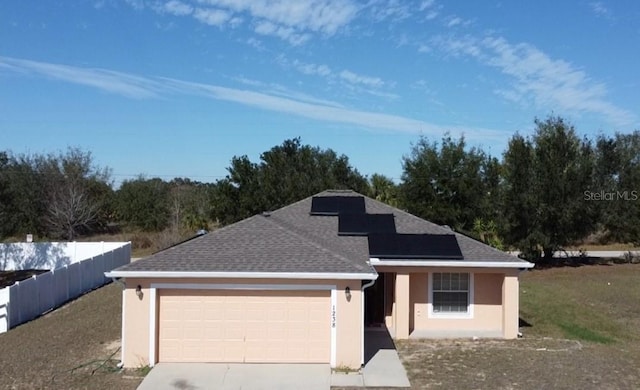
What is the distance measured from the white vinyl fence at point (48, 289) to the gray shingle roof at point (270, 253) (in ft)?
20.1

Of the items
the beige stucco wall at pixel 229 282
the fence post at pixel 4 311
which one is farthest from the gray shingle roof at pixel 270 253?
the fence post at pixel 4 311

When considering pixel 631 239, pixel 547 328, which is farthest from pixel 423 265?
pixel 631 239

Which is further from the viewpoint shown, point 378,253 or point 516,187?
point 516,187

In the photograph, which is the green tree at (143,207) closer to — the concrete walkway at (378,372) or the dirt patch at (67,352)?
the dirt patch at (67,352)

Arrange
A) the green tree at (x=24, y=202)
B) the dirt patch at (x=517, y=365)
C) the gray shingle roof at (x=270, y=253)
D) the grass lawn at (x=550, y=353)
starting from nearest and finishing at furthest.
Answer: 1. the dirt patch at (x=517, y=365)
2. the grass lawn at (x=550, y=353)
3. the gray shingle roof at (x=270, y=253)
4. the green tree at (x=24, y=202)

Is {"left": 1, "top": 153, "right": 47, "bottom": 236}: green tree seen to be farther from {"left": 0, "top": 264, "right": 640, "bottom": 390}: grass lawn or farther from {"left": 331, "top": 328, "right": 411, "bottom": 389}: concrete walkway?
{"left": 331, "top": 328, "right": 411, "bottom": 389}: concrete walkway

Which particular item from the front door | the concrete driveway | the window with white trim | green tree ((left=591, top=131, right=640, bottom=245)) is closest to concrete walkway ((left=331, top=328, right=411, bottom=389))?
the concrete driveway

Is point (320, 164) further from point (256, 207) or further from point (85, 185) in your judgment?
point (85, 185)

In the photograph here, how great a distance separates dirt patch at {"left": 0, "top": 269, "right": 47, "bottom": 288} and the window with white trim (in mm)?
19094

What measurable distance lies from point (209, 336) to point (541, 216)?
74.3 feet

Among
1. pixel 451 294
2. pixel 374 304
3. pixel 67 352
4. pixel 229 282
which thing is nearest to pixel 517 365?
pixel 451 294

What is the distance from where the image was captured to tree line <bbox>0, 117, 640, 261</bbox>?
29.5 metres

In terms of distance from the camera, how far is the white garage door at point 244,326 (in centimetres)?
1207

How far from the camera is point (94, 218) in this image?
140 feet
